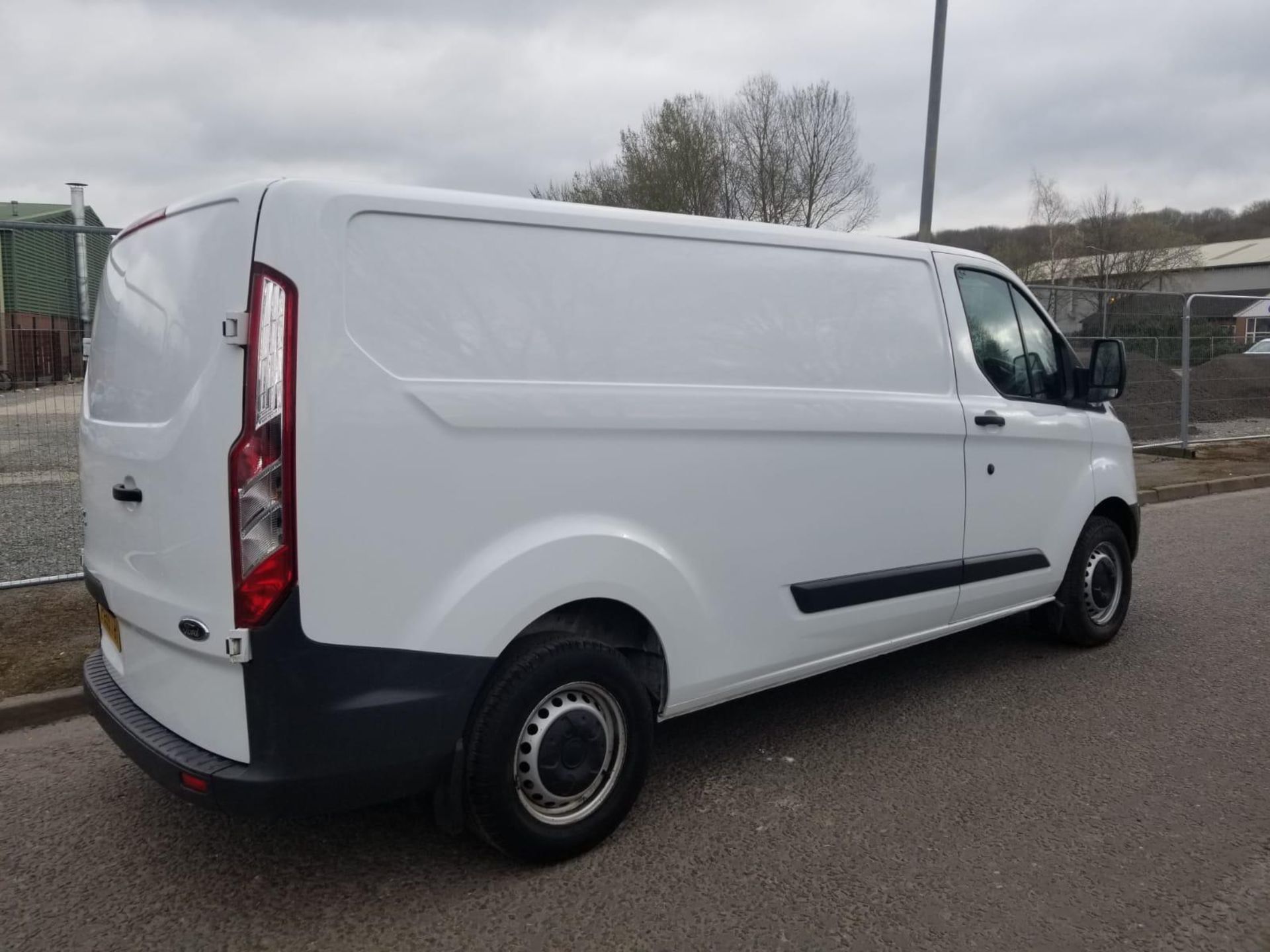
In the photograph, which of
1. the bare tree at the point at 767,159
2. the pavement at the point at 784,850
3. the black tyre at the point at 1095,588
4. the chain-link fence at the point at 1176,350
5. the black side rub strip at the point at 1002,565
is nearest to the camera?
the pavement at the point at 784,850

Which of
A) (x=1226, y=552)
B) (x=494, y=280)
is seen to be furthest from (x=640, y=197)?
(x=494, y=280)

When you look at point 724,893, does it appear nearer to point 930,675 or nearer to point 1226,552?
point 930,675

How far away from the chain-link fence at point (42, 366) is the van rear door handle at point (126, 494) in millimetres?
2775

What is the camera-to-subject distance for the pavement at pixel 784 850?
2.68m

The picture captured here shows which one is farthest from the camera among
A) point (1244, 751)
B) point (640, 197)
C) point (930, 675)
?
point (640, 197)

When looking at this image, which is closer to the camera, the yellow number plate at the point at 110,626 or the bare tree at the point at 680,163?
the yellow number plate at the point at 110,626

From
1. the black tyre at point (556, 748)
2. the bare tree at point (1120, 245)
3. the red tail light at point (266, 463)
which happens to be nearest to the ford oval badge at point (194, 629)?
the red tail light at point (266, 463)

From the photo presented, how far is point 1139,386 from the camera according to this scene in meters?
13.2

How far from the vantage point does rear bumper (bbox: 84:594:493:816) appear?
97.9 inches

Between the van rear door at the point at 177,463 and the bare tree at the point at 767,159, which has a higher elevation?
the bare tree at the point at 767,159

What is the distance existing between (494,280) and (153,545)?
46.4 inches

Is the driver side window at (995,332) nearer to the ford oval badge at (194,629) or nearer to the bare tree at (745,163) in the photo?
the ford oval badge at (194,629)

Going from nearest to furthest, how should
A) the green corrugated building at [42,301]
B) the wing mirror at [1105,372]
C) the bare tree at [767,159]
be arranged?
the wing mirror at [1105,372], the green corrugated building at [42,301], the bare tree at [767,159]

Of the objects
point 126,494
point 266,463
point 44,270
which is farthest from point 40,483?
point 266,463
